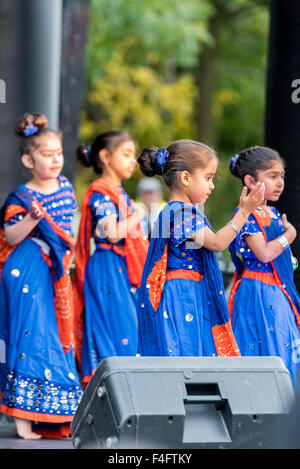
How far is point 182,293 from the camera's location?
4766mm

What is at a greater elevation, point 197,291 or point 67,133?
point 67,133

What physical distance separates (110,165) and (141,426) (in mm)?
2943

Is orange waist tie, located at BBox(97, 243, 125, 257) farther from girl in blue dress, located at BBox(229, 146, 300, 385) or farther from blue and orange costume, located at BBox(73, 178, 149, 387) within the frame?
girl in blue dress, located at BBox(229, 146, 300, 385)

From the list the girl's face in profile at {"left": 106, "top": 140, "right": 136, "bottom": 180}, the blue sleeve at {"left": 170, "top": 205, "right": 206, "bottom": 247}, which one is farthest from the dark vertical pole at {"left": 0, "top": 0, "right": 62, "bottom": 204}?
the blue sleeve at {"left": 170, "top": 205, "right": 206, "bottom": 247}

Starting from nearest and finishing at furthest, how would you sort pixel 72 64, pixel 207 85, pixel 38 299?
pixel 38 299 < pixel 72 64 < pixel 207 85

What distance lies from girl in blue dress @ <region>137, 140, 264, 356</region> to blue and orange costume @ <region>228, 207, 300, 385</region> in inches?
18.8

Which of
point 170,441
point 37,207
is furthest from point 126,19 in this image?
point 170,441

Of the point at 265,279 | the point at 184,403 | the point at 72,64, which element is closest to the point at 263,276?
the point at 265,279

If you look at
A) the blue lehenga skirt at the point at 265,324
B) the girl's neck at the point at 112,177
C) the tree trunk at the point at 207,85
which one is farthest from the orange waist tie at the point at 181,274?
the tree trunk at the point at 207,85

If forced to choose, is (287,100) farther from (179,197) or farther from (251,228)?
(179,197)

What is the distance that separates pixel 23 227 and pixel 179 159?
1.02 metres

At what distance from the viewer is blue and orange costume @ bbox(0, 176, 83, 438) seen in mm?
5512

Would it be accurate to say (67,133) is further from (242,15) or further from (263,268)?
(242,15)

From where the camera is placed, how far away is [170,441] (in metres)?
3.54
